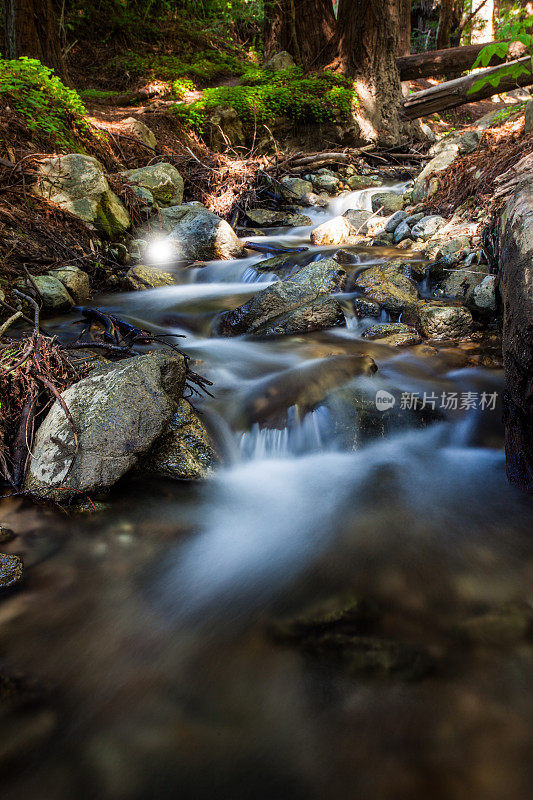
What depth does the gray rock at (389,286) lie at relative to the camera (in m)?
4.71

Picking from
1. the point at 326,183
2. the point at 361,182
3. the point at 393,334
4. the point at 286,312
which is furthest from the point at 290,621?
the point at 361,182

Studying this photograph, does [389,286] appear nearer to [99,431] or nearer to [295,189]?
[99,431]

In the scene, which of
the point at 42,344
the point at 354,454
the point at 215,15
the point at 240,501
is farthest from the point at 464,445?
the point at 215,15

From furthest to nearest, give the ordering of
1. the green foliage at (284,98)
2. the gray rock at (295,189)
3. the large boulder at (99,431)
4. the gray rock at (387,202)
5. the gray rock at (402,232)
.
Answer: the green foliage at (284,98)
the gray rock at (295,189)
the gray rock at (387,202)
the gray rock at (402,232)
the large boulder at (99,431)

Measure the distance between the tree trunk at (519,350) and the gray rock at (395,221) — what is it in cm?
390

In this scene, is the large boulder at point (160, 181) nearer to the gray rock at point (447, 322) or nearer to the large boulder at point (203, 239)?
the large boulder at point (203, 239)

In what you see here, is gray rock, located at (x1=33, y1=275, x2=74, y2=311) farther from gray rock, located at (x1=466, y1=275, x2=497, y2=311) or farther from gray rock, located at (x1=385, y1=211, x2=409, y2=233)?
gray rock, located at (x1=385, y1=211, x2=409, y2=233)

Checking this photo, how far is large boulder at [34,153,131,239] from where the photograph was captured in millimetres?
5812

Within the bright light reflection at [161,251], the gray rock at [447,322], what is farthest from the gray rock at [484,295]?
→ the bright light reflection at [161,251]

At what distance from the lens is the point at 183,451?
2.84m

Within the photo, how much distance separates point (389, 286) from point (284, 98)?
810 cm

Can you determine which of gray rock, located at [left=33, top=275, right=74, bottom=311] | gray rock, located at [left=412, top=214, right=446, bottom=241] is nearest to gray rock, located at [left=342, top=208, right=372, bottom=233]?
gray rock, located at [left=412, top=214, right=446, bottom=241]

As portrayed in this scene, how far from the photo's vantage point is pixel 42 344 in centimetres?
294

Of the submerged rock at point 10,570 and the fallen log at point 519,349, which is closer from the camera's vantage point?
the submerged rock at point 10,570
